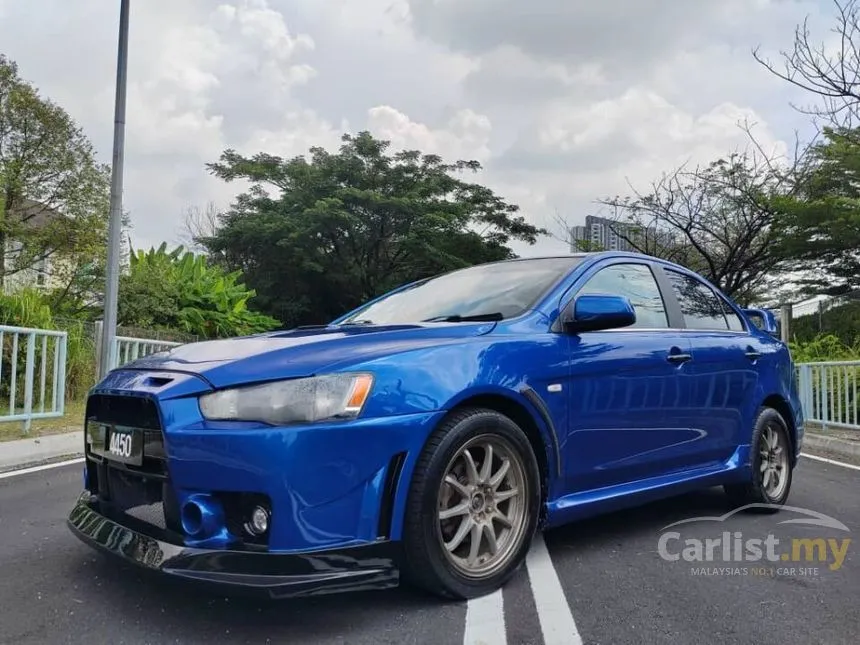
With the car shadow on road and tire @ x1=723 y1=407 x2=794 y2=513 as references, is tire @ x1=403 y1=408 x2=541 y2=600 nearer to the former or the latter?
the car shadow on road

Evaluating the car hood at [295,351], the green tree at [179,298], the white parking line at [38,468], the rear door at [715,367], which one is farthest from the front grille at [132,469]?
the green tree at [179,298]

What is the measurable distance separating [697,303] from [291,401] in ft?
9.77

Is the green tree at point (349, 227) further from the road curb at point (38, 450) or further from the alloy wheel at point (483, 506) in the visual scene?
the alloy wheel at point (483, 506)

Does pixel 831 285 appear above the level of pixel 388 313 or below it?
above

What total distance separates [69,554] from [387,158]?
26.3 meters

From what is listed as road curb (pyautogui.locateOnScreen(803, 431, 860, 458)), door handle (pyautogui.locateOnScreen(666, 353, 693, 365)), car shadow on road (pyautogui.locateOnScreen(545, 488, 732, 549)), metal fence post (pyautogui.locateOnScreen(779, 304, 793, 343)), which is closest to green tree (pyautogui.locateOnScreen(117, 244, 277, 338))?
road curb (pyautogui.locateOnScreen(803, 431, 860, 458))

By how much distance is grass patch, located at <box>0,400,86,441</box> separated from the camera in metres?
6.43

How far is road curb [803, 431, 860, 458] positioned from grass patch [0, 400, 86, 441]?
25.9 ft

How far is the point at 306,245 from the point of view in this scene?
89.2 ft

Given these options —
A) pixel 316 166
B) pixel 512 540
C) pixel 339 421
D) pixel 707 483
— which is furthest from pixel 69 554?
pixel 316 166

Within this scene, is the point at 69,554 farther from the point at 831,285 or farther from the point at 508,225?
the point at 508,225

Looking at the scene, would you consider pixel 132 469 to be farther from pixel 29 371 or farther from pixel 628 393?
pixel 29 371

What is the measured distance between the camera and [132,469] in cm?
263

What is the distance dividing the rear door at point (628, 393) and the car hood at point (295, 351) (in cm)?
58
